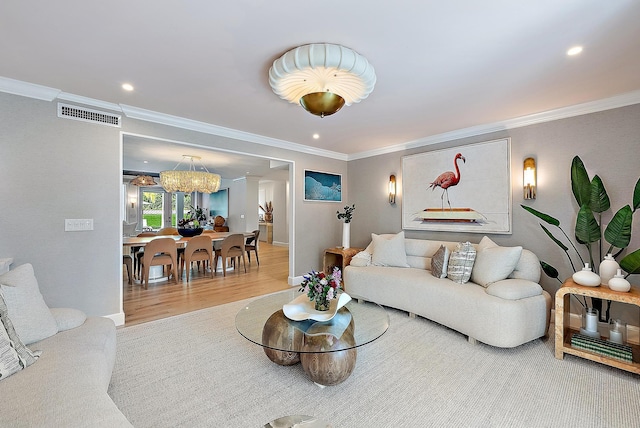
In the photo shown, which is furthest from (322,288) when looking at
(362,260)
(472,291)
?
(362,260)

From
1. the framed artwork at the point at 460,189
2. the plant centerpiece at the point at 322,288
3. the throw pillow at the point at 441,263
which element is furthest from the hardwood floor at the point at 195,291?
the framed artwork at the point at 460,189

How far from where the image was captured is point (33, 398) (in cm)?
117

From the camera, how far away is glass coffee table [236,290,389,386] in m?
1.87

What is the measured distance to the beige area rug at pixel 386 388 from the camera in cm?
171

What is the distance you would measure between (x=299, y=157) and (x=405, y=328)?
10.8 feet

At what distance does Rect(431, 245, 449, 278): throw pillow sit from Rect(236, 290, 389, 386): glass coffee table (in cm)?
135

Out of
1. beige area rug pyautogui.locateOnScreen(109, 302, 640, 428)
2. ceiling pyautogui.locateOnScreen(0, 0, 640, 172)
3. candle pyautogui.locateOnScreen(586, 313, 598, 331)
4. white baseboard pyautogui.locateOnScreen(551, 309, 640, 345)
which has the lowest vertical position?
beige area rug pyautogui.locateOnScreen(109, 302, 640, 428)

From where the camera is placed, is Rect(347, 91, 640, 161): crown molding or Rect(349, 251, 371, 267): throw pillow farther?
Rect(349, 251, 371, 267): throw pillow

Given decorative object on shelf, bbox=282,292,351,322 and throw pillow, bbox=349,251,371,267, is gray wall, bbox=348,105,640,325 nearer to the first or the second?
throw pillow, bbox=349,251,371,267

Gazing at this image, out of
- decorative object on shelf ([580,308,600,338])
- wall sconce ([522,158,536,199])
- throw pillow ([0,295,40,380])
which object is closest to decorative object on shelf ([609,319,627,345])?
decorative object on shelf ([580,308,600,338])

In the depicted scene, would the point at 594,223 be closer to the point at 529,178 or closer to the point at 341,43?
the point at 529,178

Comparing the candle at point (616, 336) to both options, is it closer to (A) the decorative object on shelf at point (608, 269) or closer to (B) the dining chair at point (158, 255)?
(A) the decorative object on shelf at point (608, 269)

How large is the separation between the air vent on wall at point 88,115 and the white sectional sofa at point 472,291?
3469mm

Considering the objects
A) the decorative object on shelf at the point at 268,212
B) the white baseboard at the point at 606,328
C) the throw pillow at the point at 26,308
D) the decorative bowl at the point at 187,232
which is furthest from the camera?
the decorative object on shelf at the point at 268,212
